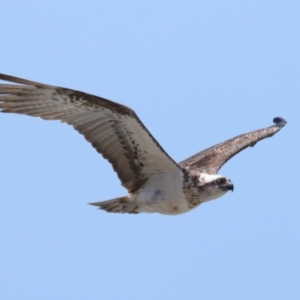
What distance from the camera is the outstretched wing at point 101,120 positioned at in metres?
14.6

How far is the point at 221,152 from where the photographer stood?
60.9ft

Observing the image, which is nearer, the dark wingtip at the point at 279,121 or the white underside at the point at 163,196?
the white underside at the point at 163,196

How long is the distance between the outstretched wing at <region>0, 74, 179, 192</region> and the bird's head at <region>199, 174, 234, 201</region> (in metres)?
0.47

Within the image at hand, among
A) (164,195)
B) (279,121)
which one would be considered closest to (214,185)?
(164,195)

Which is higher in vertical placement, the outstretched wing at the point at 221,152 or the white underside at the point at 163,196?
the outstretched wing at the point at 221,152

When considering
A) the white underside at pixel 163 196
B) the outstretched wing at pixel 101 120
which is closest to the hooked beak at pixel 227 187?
the white underside at pixel 163 196

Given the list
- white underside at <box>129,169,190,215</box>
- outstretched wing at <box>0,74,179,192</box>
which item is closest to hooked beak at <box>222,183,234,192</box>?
white underside at <box>129,169,190,215</box>

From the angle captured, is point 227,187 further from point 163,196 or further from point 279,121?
point 279,121

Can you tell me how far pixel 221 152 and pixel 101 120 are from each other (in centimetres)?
401

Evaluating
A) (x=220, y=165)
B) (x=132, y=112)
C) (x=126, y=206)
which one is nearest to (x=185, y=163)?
(x=220, y=165)

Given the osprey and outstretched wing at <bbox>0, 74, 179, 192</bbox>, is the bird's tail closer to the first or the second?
the osprey

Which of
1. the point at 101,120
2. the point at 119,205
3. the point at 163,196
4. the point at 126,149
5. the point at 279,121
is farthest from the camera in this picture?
the point at 279,121

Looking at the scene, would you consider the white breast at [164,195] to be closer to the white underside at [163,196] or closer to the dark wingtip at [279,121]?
the white underside at [163,196]

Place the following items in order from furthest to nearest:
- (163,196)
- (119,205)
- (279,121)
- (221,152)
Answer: (279,121), (221,152), (119,205), (163,196)
